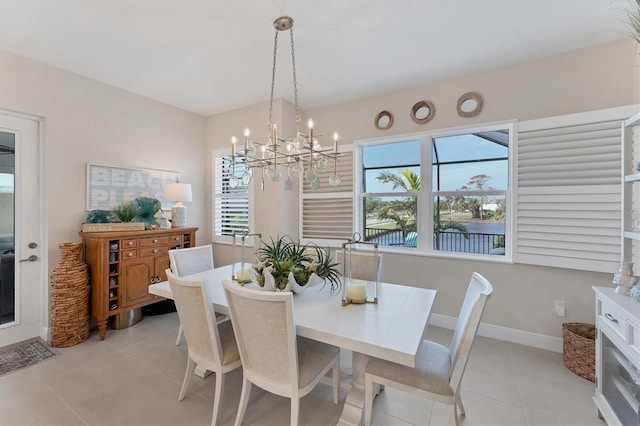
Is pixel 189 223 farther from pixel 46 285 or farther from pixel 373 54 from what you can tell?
pixel 373 54

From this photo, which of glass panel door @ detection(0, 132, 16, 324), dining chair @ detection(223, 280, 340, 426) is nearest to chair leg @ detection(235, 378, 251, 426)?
dining chair @ detection(223, 280, 340, 426)

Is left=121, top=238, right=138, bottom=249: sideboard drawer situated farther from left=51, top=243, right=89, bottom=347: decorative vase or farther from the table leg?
the table leg

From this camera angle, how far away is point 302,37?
2.36 meters

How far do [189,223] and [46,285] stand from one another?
1.70 meters

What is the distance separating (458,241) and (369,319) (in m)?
2.07

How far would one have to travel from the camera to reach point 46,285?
2875mm

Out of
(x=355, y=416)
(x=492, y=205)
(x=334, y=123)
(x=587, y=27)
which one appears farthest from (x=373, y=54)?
(x=355, y=416)

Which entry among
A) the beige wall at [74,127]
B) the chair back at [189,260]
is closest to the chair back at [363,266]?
the chair back at [189,260]

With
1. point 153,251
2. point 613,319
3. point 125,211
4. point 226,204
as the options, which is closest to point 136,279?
point 153,251

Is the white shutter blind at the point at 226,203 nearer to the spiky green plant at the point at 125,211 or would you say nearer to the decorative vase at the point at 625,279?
the spiky green plant at the point at 125,211

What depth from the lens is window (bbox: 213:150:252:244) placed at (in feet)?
13.7

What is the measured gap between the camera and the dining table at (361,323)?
1320 millimetres

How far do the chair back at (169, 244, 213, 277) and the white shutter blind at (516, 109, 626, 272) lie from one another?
3198 millimetres

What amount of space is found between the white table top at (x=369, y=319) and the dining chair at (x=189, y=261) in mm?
481
